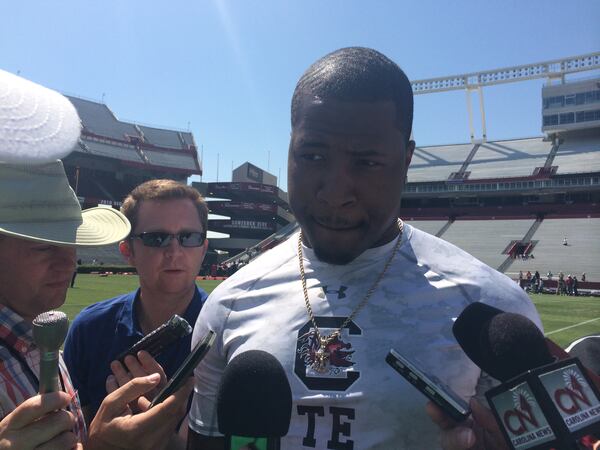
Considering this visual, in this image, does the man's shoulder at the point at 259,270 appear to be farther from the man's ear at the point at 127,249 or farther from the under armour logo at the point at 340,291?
the man's ear at the point at 127,249

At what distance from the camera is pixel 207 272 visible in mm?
36875

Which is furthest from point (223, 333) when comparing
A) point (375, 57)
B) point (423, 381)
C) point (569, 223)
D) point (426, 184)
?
point (426, 184)

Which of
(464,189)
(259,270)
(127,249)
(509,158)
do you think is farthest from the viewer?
(509,158)

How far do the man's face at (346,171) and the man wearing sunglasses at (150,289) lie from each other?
1487 mm

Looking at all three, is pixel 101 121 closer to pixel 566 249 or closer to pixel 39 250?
pixel 566 249

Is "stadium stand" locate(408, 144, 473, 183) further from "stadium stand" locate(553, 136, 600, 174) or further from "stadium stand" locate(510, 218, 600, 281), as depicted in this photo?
"stadium stand" locate(510, 218, 600, 281)

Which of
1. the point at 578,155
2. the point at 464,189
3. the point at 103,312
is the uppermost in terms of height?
the point at 578,155

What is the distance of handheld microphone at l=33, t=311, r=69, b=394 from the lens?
121cm

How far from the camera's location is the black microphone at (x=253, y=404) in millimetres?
1287

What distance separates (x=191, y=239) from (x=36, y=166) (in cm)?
145

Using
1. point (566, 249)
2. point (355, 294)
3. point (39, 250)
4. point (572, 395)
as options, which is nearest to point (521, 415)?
point (572, 395)

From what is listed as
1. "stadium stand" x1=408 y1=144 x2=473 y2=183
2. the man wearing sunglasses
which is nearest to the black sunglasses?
the man wearing sunglasses

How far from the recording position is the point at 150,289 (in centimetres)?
297

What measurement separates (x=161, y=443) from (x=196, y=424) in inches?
7.5
